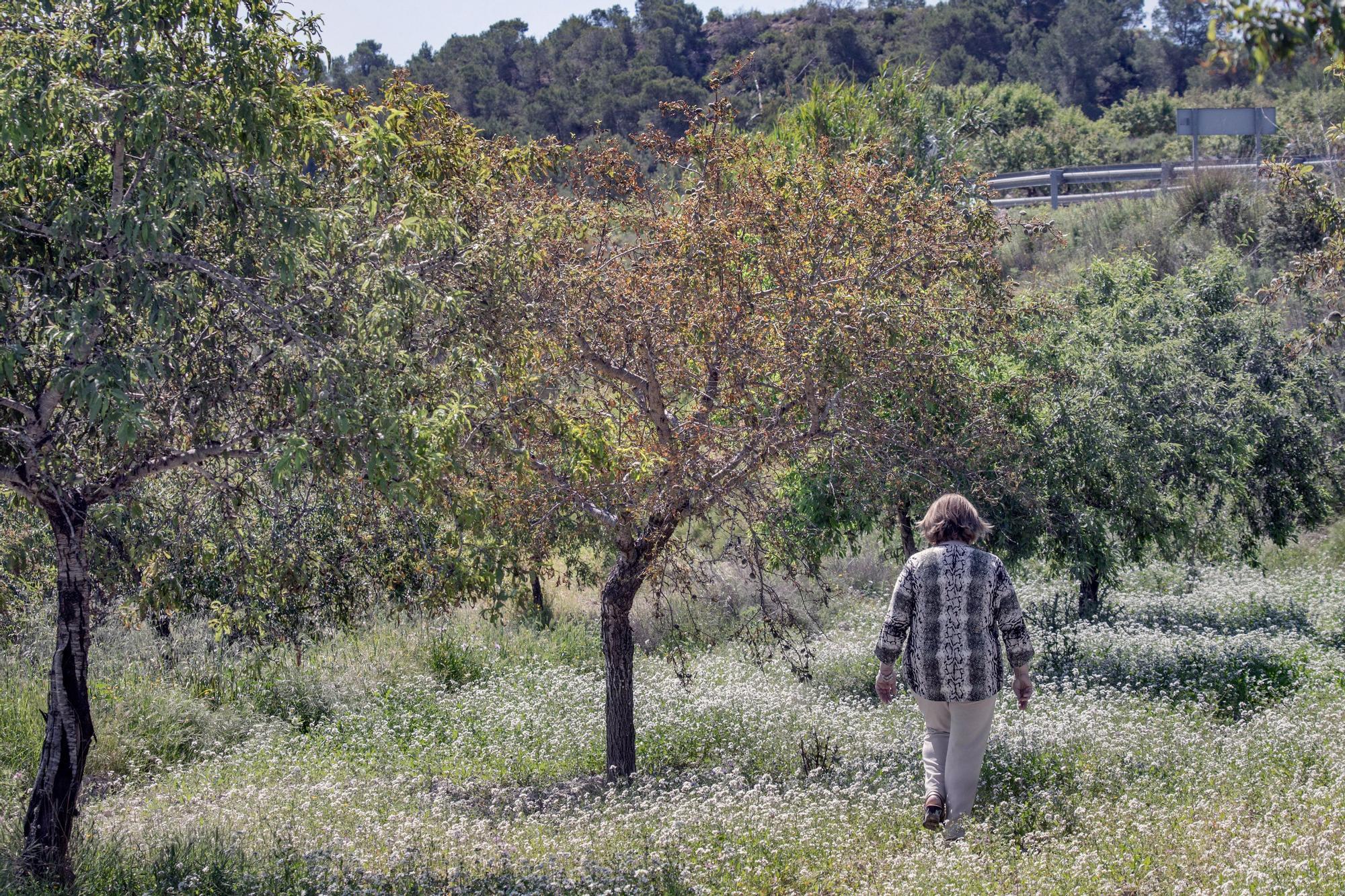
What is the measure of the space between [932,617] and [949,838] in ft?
3.44

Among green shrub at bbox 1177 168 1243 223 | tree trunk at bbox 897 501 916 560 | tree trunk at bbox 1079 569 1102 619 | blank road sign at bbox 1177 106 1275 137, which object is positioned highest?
blank road sign at bbox 1177 106 1275 137

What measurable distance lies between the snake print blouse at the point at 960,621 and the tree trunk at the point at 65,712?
398 cm

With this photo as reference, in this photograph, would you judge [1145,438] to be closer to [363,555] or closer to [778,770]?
[778,770]

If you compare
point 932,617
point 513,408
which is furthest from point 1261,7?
point 513,408

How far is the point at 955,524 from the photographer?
5609 mm

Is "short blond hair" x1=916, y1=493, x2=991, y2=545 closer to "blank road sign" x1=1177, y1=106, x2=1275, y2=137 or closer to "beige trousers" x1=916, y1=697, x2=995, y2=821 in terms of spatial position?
"beige trousers" x1=916, y1=697, x2=995, y2=821

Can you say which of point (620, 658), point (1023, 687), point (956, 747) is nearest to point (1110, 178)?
point (620, 658)

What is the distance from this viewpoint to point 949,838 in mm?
5465

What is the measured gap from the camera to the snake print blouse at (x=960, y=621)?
18.0 ft

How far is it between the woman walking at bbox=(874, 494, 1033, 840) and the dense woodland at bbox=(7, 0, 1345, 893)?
3.77 feet


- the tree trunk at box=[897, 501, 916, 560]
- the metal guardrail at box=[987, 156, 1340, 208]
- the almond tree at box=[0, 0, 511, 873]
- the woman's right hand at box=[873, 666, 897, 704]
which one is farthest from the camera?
the metal guardrail at box=[987, 156, 1340, 208]

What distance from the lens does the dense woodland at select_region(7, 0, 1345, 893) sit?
16.2 feet

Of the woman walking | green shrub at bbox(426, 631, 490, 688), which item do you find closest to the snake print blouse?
the woman walking

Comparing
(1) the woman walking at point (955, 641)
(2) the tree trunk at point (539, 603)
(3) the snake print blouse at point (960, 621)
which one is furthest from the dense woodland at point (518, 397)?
(3) the snake print blouse at point (960, 621)
